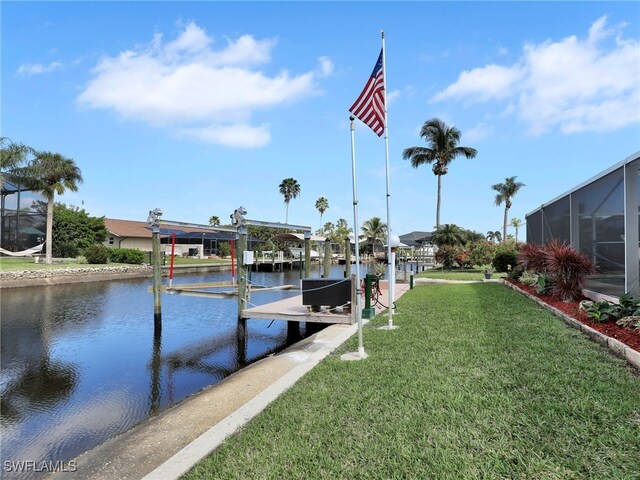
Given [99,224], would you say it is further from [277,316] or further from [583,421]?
[583,421]

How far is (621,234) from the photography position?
8680mm

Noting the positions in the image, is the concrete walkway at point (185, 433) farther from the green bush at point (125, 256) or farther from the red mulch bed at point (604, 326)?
the green bush at point (125, 256)

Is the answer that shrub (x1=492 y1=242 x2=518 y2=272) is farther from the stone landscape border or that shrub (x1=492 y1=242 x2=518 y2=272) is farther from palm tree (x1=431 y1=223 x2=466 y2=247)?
the stone landscape border

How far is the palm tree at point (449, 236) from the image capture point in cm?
3203

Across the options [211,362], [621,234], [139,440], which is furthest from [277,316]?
[621,234]

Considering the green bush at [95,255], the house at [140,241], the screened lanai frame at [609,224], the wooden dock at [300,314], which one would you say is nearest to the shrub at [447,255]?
the screened lanai frame at [609,224]

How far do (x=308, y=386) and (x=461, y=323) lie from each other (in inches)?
180

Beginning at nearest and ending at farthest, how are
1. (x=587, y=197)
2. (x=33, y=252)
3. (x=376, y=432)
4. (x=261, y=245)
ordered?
(x=376, y=432) → (x=587, y=197) → (x=33, y=252) → (x=261, y=245)

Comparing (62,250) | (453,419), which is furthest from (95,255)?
(453,419)

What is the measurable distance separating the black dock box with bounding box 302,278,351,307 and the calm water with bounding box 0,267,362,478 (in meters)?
2.17

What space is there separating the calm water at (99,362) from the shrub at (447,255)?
1991 cm

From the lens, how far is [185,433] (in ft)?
13.9

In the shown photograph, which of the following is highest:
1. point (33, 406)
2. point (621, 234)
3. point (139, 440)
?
point (621, 234)

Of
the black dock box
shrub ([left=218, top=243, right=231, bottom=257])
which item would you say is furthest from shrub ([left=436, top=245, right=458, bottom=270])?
shrub ([left=218, top=243, right=231, bottom=257])
